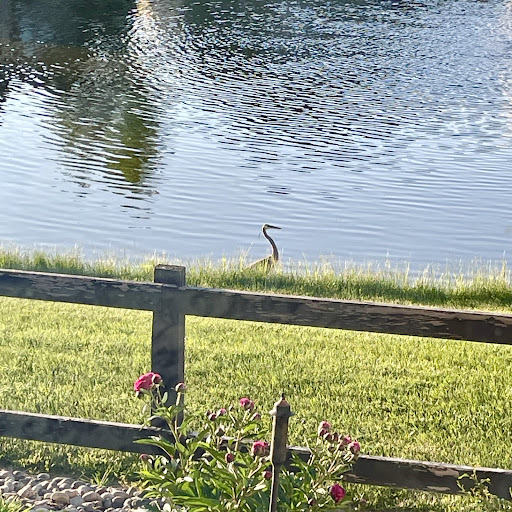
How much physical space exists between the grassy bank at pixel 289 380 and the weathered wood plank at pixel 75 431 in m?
0.43

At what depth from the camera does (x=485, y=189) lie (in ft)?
62.1

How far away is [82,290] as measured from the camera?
16.5ft

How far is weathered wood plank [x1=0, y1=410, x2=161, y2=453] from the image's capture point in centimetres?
527

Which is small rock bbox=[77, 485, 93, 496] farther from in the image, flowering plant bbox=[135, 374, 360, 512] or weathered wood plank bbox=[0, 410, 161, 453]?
flowering plant bbox=[135, 374, 360, 512]

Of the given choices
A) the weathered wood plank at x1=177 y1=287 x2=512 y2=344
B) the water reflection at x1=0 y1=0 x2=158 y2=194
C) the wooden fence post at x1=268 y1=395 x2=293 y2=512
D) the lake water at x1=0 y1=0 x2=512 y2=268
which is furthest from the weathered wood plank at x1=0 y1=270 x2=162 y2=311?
the water reflection at x1=0 y1=0 x2=158 y2=194

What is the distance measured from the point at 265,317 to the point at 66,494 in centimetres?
153

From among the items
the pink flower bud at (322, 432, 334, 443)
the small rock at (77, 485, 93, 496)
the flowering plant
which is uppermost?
the pink flower bud at (322, 432, 334, 443)

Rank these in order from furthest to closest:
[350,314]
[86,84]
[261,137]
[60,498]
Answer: [86,84], [261,137], [60,498], [350,314]

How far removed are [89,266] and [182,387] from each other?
8109 millimetres

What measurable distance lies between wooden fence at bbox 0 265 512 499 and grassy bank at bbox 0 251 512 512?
337 mm

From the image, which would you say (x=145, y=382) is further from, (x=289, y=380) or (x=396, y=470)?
(x=289, y=380)

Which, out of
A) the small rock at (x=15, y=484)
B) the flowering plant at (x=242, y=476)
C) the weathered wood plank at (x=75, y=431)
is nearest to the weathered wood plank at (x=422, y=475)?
the flowering plant at (x=242, y=476)

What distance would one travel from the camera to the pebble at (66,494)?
5.19 meters

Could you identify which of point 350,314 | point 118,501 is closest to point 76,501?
point 118,501
